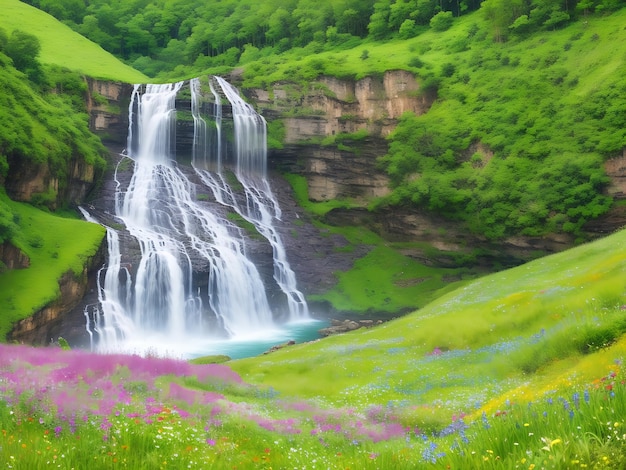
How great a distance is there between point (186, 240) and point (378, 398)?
1262 inches

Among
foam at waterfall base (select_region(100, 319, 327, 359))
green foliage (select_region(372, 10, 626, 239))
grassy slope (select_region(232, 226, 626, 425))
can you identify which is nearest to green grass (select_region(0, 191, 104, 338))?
foam at waterfall base (select_region(100, 319, 327, 359))

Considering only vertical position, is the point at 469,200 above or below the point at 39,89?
below

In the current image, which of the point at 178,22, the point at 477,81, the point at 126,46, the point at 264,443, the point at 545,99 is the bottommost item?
the point at 264,443

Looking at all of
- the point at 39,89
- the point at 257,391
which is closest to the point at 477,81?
the point at 39,89

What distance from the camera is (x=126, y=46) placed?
108 meters

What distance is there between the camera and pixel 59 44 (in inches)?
3263

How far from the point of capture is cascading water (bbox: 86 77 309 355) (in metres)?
39.0

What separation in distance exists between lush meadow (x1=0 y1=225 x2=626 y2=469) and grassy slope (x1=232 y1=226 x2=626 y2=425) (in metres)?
0.08

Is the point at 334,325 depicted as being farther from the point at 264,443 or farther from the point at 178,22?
the point at 178,22

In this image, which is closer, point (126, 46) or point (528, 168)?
point (528, 168)

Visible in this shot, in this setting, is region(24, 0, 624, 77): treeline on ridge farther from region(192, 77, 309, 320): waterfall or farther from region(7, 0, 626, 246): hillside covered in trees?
region(192, 77, 309, 320): waterfall

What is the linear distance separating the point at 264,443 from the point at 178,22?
396ft

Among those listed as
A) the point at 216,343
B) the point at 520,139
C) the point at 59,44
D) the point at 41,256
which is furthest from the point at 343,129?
the point at 59,44

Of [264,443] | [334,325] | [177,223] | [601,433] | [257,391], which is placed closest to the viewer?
[601,433]
